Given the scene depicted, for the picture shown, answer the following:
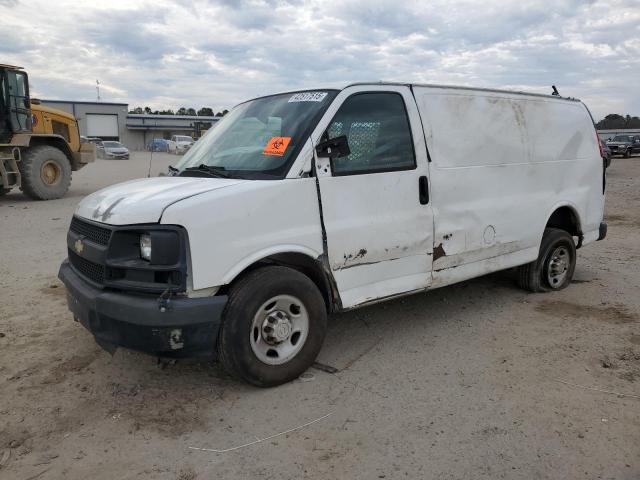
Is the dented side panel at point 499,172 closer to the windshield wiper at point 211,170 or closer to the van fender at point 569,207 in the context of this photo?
the van fender at point 569,207

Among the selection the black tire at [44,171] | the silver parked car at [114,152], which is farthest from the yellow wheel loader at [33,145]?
the silver parked car at [114,152]

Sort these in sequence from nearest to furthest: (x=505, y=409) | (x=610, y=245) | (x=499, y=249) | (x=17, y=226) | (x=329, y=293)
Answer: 1. (x=505, y=409)
2. (x=329, y=293)
3. (x=499, y=249)
4. (x=610, y=245)
5. (x=17, y=226)

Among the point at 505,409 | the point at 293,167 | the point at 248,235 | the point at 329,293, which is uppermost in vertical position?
the point at 293,167

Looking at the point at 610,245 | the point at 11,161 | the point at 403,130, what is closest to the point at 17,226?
the point at 11,161

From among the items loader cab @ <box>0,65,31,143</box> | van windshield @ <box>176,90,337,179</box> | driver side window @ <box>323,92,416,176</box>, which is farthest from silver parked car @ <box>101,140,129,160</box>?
driver side window @ <box>323,92,416,176</box>

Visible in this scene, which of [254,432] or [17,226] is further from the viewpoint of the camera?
[17,226]

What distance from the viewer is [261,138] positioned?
4086mm

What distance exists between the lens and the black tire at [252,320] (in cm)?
342

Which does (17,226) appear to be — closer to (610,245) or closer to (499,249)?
(499,249)

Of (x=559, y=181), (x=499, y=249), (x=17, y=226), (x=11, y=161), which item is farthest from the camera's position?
(x=11, y=161)

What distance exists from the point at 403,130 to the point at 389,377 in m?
1.92

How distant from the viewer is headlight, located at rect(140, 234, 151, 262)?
3.31m

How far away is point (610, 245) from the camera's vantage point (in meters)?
8.58

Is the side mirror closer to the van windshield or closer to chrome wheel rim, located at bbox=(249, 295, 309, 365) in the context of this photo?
the van windshield
